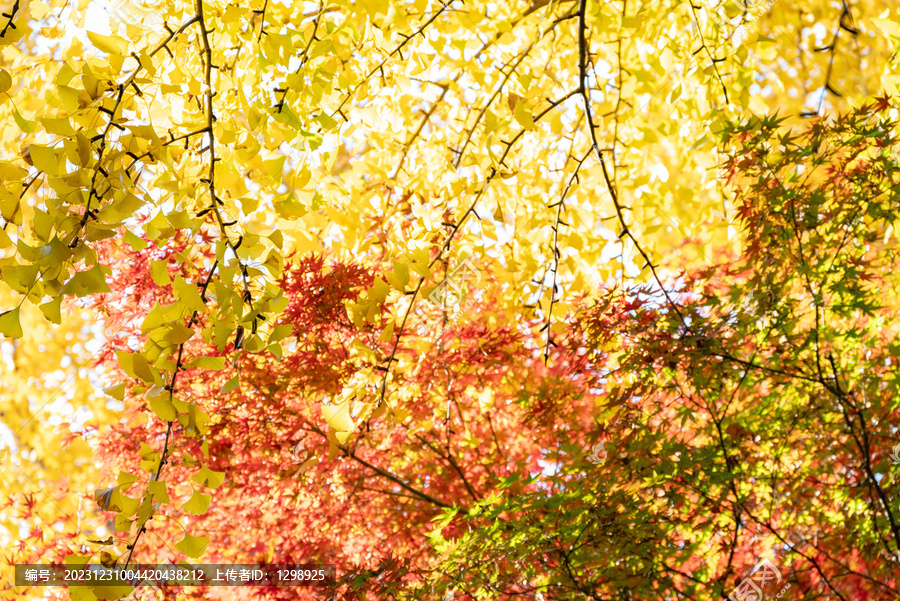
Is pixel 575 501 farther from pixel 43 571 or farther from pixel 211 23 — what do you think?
pixel 43 571

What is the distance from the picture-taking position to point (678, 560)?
1513 millimetres

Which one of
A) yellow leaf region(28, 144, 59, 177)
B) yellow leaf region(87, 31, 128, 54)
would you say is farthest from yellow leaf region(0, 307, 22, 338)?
yellow leaf region(87, 31, 128, 54)

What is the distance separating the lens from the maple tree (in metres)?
1.23

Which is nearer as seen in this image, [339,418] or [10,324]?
[10,324]

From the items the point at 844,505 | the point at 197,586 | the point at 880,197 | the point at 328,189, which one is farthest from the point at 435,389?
the point at 880,197

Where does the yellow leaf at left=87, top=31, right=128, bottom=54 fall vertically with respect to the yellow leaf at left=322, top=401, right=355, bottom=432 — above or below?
above

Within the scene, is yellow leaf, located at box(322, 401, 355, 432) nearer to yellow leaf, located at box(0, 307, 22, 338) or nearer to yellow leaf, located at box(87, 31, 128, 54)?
yellow leaf, located at box(0, 307, 22, 338)

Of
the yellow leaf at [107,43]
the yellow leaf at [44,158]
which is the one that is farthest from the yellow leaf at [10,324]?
the yellow leaf at [107,43]

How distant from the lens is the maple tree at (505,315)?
1228 millimetres

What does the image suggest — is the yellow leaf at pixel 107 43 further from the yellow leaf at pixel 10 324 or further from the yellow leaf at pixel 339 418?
the yellow leaf at pixel 339 418

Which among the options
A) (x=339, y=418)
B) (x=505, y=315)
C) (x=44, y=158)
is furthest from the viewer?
(x=505, y=315)

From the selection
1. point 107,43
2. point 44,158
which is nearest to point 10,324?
point 44,158

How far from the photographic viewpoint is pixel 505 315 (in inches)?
81.7

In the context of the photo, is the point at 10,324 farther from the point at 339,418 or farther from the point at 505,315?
the point at 505,315
